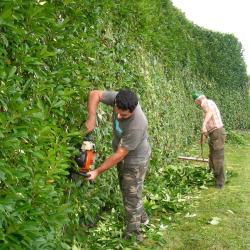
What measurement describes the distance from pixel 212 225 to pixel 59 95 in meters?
3.87

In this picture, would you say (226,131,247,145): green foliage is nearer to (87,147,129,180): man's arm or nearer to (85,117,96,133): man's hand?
(87,147,129,180): man's arm

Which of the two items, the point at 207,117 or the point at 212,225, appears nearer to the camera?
the point at 212,225

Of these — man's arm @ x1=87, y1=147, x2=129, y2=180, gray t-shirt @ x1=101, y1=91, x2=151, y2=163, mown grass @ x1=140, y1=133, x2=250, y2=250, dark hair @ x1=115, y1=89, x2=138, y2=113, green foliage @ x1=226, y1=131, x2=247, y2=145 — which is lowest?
mown grass @ x1=140, y1=133, x2=250, y2=250

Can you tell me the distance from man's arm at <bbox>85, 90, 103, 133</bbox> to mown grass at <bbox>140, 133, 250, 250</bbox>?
1.80 m

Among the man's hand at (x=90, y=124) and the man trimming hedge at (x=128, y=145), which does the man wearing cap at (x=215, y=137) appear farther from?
the man's hand at (x=90, y=124)

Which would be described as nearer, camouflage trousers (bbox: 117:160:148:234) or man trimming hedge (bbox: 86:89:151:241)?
man trimming hedge (bbox: 86:89:151:241)

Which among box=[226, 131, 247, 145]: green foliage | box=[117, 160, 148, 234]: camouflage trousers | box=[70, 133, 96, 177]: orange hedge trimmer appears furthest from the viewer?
box=[226, 131, 247, 145]: green foliage

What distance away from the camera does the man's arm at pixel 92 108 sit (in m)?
5.11

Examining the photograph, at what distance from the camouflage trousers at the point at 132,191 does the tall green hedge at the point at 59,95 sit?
0.40 metres

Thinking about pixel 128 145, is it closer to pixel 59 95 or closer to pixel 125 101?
pixel 125 101

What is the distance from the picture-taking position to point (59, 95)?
414 cm

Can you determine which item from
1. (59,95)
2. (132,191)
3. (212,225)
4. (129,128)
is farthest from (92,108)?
(212,225)

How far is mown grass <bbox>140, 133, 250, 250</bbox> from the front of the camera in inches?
237

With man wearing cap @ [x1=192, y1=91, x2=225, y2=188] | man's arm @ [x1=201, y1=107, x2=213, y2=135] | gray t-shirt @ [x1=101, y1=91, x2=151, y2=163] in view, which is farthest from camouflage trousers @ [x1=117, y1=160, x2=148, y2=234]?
man wearing cap @ [x1=192, y1=91, x2=225, y2=188]
